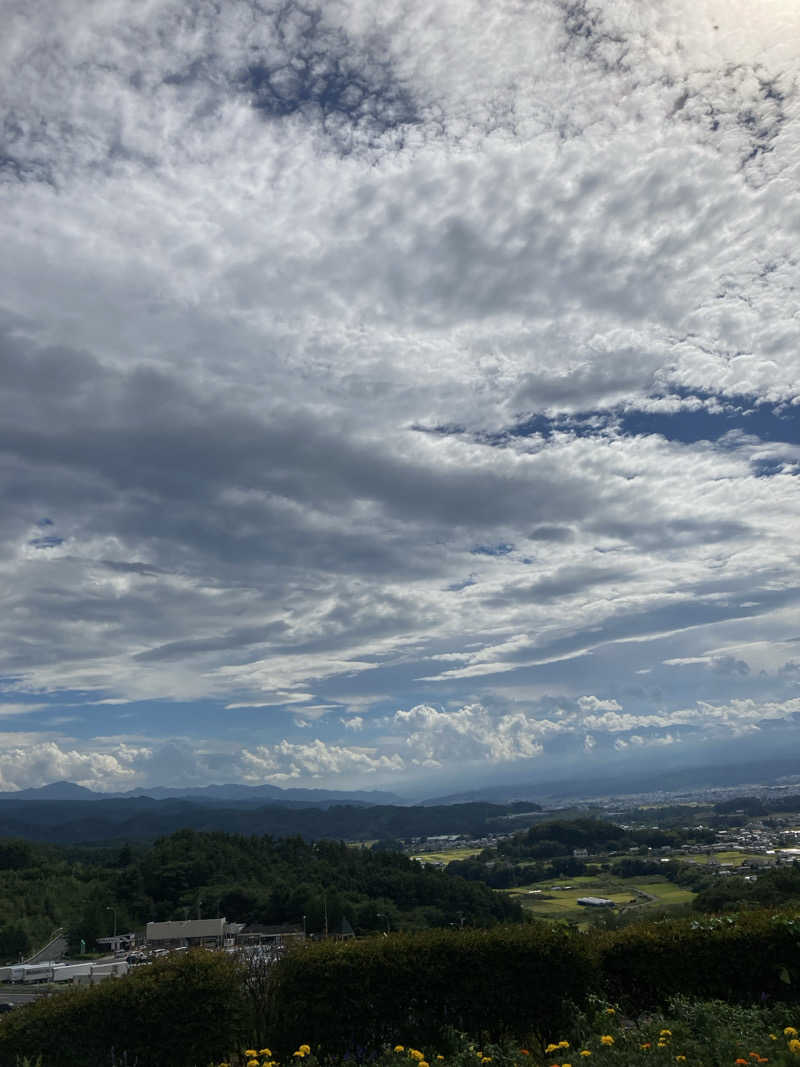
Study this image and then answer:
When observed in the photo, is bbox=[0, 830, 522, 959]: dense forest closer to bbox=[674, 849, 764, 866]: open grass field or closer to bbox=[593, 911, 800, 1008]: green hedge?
bbox=[674, 849, 764, 866]: open grass field

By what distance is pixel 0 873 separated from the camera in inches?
3054

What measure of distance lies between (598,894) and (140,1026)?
77.4 m

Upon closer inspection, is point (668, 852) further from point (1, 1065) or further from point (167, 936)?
point (1, 1065)

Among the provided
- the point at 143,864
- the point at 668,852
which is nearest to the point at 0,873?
the point at 143,864

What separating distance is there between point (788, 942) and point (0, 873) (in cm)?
8744

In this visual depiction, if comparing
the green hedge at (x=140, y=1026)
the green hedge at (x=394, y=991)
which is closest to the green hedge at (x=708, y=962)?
the green hedge at (x=394, y=991)

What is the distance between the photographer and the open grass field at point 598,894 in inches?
2477

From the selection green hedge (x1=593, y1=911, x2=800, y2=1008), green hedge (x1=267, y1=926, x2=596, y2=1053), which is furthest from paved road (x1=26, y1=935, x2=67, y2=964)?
green hedge (x1=593, y1=911, x2=800, y2=1008)

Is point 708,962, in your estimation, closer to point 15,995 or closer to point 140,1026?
point 140,1026

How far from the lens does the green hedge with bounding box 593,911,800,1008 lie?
9453 millimetres

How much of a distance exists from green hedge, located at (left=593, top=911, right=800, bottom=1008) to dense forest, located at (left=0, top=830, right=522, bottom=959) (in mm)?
43453

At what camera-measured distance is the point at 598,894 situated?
250ft

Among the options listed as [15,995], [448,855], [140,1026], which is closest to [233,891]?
[15,995]

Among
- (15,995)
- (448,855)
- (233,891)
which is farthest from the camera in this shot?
(448,855)
